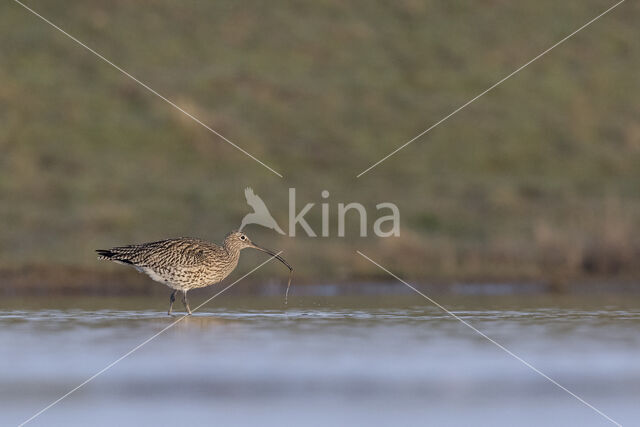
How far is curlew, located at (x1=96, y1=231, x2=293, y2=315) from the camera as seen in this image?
53.5 ft

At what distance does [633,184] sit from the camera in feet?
87.2

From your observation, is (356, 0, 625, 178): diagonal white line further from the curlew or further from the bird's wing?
the curlew

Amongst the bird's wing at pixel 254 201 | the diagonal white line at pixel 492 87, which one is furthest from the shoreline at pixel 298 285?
the diagonal white line at pixel 492 87

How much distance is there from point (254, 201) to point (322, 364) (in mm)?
11681

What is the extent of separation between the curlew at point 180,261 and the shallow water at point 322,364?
38cm

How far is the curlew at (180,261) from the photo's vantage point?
642 inches

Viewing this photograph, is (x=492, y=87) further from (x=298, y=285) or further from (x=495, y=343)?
(x=495, y=343)

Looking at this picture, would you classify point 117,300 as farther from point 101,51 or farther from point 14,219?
point 101,51

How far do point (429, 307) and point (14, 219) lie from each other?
8.14 meters

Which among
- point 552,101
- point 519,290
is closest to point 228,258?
point 519,290

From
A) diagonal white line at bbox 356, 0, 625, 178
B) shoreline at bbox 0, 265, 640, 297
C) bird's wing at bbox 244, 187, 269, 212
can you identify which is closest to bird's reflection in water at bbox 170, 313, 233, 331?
shoreline at bbox 0, 265, 640, 297

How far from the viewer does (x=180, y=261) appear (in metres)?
16.3

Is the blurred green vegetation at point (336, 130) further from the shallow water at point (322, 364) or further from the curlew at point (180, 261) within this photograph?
the shallow water at point (322, 364)

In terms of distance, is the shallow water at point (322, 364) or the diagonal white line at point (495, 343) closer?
the shallow water at point (322, 364)
